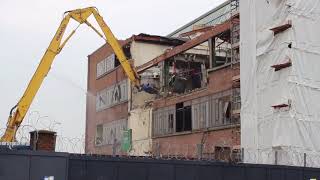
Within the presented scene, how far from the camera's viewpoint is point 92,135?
6150 cm

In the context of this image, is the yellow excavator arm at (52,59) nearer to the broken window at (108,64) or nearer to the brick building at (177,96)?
the brick building at (177,96)

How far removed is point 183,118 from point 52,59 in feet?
37.9

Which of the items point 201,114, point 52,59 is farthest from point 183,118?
point 52,59

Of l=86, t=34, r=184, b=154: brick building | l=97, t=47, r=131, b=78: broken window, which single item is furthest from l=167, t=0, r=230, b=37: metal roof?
l=97, t=47, r=131, b=78: broken window

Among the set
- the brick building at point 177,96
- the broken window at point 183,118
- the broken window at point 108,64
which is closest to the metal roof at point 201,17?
the brick building at point 177,96

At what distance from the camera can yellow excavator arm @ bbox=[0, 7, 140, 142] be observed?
39.1m

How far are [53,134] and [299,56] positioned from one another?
12.6 meters

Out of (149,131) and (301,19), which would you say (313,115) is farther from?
(149,131)

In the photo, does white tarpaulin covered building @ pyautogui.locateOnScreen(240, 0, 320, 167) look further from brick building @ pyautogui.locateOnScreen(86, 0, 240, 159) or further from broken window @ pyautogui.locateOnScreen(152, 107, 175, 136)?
broken window @ pyautogui.locateOnScreen(152, 107, 175, 136)

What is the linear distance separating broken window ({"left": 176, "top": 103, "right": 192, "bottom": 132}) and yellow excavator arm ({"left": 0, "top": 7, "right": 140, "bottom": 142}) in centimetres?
811

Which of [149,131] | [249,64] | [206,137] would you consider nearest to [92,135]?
[149,131]

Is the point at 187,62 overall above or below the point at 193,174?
above

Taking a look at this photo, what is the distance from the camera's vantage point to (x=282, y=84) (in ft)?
81.0

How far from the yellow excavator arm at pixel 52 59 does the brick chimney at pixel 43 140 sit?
16.7 metres
